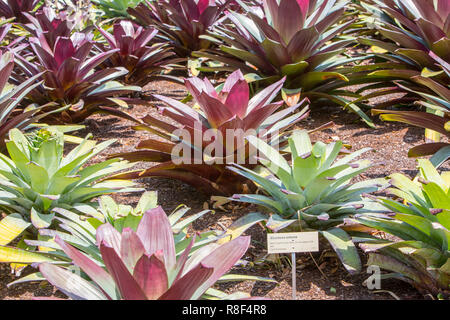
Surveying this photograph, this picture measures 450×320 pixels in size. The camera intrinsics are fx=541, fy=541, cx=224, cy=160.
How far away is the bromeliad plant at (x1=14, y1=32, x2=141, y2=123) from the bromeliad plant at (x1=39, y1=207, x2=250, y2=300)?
183 cm

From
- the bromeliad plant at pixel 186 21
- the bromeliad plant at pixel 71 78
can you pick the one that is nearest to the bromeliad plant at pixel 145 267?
the bromeliad plant at pixel 71 78

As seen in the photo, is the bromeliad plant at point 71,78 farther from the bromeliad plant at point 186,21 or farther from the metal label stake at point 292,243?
A: the metal label stake at point 292,243

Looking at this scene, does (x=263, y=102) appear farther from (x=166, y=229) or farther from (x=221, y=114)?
(x=166, y=229)

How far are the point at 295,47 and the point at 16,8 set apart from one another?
341 cm

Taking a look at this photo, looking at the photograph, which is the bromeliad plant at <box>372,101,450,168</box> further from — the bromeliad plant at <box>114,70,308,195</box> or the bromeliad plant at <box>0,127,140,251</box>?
the bromeliad plant at <box>0,127,140,251</box>

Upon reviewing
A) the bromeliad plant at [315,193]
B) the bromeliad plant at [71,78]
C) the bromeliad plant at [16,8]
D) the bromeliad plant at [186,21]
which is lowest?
the bromeliad plant at [315,193]

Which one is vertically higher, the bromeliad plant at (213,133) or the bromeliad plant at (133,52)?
the bromeliad plant at (133,52)

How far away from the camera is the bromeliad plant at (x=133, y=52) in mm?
3887

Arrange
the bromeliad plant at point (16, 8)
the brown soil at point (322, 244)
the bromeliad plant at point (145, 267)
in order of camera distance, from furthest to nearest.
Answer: the bromeliad plant at point (16, 8) < the brown soil at point (322, 244) < the bromeliad plant at point (145, 267)

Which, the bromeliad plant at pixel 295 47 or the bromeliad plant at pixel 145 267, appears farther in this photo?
the bromeliad plant at pixel 295 47

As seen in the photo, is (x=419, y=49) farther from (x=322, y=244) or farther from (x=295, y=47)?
(x=322, y=244)

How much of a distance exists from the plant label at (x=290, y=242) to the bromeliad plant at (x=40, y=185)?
847 mm

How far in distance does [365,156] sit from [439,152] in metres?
0.46

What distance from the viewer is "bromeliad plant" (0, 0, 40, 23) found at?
210 inches
